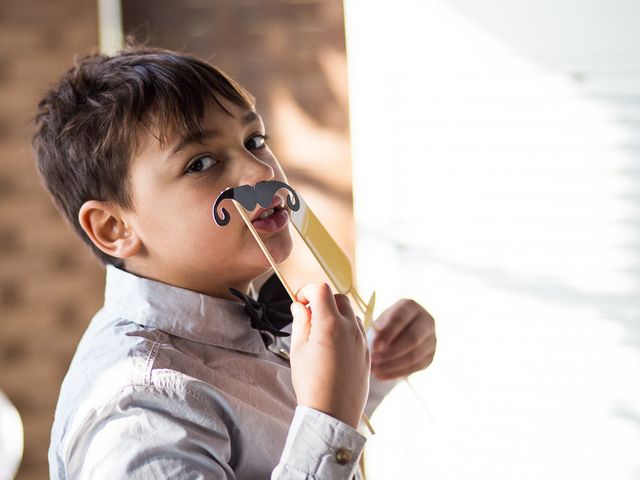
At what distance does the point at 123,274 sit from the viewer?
123 centimetres

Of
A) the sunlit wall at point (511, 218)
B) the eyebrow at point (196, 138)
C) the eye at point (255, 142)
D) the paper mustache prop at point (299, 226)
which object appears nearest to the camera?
the paper mustache prop at point (299, 226)

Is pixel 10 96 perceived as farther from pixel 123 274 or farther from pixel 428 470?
pixel 428 470

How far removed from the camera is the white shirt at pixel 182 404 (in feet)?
3.14

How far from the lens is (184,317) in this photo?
1.17 m

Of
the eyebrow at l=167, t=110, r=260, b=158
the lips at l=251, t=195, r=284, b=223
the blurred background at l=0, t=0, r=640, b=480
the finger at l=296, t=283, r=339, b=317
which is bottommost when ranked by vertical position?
the blurred background at l=0, t=0, r=640, b=480

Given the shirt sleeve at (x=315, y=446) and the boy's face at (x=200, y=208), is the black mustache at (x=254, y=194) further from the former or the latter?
the shirt sleeve at (x=315, y=446)

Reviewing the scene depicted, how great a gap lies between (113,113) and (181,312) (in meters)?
0.31

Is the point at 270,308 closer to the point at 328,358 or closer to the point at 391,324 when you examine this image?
the point at 391,324

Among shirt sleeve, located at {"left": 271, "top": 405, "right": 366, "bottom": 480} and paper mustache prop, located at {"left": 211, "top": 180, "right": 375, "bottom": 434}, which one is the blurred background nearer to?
paper mustache prop, located at {"left": 211, "top": 180, "right": 375, "bottom": 434}

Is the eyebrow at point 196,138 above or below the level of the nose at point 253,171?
above

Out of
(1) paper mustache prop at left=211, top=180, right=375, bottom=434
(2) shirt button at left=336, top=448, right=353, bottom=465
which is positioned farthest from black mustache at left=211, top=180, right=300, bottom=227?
(2) shirt button at left=336, top=448, right=353, bottom=465

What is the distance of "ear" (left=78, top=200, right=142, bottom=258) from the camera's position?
1.26 metres

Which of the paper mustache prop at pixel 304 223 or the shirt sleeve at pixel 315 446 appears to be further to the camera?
the paper mustache prop at pixel 304 223

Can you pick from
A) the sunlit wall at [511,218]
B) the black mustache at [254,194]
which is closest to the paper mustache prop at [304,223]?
the black mustache at [254,194]
